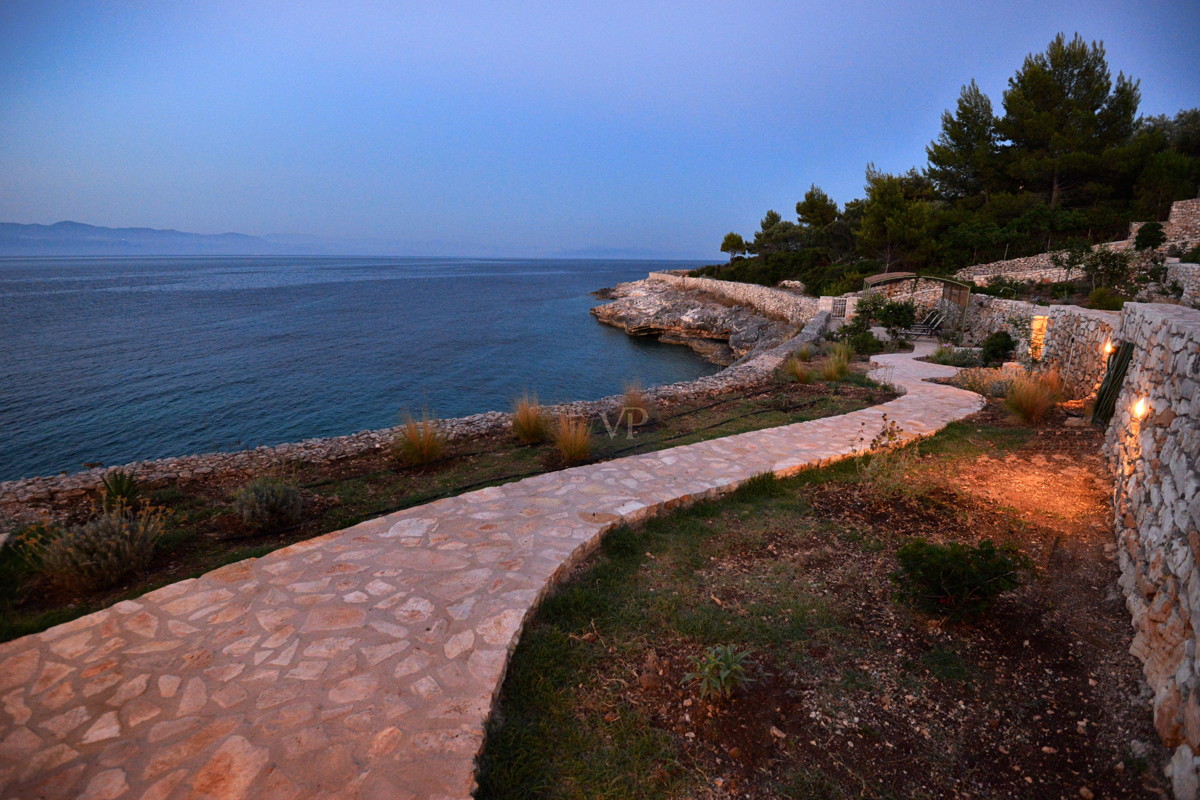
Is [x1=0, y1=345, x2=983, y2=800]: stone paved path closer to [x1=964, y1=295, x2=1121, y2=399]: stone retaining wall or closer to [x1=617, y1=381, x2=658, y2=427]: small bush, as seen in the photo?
[x1=617, y1=381, x2=658, y2=427]: small bush

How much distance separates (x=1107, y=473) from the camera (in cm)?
523

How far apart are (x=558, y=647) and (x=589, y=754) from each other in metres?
0.71

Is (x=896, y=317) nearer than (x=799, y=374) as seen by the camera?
No

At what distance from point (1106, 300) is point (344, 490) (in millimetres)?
18999

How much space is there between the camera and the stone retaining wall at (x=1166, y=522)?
224cm

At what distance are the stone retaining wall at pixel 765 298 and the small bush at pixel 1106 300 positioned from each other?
9.22m

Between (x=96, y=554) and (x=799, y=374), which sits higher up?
(x=799, y=374)

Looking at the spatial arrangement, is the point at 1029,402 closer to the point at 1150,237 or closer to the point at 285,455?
the point at 285,455

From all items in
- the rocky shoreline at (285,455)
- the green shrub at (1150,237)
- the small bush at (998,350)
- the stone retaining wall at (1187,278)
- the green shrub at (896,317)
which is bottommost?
the rocky shoreline at (285,455)

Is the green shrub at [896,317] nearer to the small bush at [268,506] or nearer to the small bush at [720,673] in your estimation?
the small bush at [720,673]

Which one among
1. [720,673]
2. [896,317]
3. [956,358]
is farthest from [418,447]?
[896,317]

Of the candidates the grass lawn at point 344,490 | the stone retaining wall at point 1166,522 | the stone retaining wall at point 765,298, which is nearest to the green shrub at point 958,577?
Result: the stone retaining wall at point 1166,522

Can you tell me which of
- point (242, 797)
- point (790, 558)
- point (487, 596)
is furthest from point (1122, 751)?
point (242, 797)

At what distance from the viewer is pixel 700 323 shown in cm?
3125
